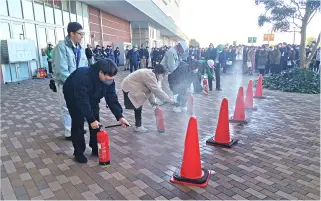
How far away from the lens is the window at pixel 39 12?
42.3 feet

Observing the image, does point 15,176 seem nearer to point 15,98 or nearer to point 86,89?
point 86,89

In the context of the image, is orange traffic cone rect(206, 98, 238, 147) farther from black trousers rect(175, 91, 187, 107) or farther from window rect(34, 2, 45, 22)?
window rect(34, 2, 45, 22)

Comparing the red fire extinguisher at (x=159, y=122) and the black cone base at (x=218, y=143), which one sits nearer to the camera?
the black cone base at (x=218, y=143)

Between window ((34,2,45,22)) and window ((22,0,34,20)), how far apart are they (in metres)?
0.43

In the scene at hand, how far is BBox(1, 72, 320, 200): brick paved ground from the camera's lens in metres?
2.78

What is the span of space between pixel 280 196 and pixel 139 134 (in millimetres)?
2557

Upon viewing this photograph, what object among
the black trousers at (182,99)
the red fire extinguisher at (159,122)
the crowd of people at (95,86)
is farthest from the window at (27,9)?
the red fire extinguisher at (159,122)

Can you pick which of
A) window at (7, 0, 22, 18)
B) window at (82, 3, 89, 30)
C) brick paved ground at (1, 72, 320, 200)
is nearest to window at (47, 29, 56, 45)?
window at (7, 0, 22, 18)

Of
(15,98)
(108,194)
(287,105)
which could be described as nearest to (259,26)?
(287,105)

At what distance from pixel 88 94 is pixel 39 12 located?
12.1 m

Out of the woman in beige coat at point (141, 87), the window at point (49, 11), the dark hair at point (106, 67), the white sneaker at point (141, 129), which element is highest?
the window at point (49, 11)

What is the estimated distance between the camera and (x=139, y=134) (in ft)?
15.1

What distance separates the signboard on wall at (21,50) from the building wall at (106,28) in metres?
7.48

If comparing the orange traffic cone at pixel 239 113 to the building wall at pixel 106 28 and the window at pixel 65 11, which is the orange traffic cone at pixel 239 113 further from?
the building wall at pixel 106 28
